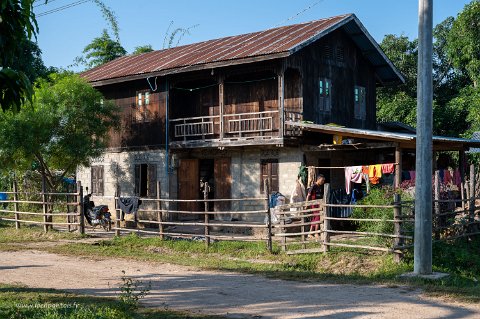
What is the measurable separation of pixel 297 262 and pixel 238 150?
7.45 meters

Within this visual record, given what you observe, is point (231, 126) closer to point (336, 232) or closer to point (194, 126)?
point (194, 126)

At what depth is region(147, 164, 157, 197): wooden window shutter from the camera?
2045cm

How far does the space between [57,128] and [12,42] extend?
13.4 metres

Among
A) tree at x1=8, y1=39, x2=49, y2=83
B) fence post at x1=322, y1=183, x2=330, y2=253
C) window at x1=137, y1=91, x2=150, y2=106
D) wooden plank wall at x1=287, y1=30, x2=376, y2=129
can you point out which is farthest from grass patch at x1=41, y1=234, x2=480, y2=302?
tree at x1=8, y1=39, x2=49, y2=83

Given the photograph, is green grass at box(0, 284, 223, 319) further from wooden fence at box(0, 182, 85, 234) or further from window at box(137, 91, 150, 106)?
window at box(137, 91, 150, 106)

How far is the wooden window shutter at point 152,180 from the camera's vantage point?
20.5 m

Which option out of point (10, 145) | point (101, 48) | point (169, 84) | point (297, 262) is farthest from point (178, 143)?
point (101, 48)

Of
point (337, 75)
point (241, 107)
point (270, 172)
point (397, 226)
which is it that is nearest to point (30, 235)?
point (270, 172)

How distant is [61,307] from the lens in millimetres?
7312

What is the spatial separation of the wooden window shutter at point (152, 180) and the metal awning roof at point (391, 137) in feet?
19.8

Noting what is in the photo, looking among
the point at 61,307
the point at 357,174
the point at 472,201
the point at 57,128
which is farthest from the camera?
the point at 57,128

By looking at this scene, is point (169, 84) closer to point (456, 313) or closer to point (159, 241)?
point (159, 241)

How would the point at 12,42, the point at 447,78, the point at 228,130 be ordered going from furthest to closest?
1. the point at 447,78
2. the point at 228,130
3. the point at 12,42

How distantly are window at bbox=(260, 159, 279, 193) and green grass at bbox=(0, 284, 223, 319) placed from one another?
9.66m
